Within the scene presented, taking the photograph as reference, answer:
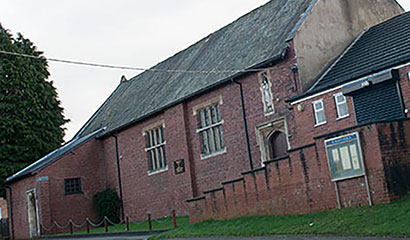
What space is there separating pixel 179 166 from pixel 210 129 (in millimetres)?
2947

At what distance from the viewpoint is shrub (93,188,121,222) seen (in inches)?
1328

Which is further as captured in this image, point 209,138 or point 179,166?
point 179,166

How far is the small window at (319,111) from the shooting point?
20469 mm

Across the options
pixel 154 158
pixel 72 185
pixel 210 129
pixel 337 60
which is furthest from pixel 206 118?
pixel 72 185

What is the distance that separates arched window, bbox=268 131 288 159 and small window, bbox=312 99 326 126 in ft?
8.17

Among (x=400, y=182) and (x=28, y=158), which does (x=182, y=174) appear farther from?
(x=28, y=158)

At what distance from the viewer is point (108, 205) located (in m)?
33.8

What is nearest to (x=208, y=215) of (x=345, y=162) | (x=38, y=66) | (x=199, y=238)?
(x=199, y=238)

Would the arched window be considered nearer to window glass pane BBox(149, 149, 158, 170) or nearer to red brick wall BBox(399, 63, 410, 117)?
red brick wall BBox(399, 63, 410, 117)

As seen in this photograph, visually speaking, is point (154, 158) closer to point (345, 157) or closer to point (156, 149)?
point (156, 149)

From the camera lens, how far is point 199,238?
17.9m

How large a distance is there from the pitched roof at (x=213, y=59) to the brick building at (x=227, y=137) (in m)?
0.09

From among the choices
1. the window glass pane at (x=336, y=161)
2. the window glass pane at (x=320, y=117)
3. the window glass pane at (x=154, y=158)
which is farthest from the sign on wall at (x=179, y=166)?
the window glass pane at (x=336, y=161)

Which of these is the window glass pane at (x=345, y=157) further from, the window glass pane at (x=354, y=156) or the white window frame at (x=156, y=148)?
the white window frame at (x=156, y=148)
